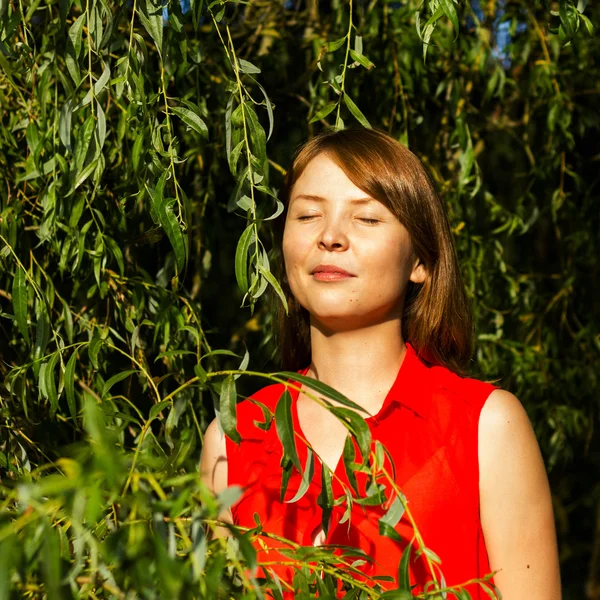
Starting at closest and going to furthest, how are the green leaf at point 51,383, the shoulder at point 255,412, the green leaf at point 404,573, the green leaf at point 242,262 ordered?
the green leaf at point 404,573 < the green leaf at point 242,262 < the green leaf at point 51,383 < the shoulder at point 255,412

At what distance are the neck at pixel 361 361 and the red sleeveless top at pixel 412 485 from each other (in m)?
0.03

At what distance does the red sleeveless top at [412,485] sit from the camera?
43.7 inches

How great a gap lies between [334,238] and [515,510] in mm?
389

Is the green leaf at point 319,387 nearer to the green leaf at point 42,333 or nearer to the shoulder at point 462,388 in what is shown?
the shoulder at point 462,388

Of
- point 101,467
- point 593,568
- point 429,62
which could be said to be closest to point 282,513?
point 101,467

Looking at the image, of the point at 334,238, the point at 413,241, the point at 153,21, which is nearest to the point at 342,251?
the point at 334,238

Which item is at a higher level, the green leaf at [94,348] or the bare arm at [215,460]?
the green leaf at [94,348]

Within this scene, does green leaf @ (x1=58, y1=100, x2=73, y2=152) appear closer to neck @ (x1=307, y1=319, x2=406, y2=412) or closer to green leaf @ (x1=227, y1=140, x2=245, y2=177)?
green leaf @ (x1=227, y1=140, x2=245, y2=177)

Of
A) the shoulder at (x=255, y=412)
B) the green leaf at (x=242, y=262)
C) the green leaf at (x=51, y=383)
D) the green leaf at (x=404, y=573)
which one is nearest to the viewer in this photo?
the green leaf at (x=404, y=573)

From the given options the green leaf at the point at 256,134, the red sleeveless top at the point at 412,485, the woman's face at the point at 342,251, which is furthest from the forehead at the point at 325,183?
the red sleeveless top at the point at 412,485

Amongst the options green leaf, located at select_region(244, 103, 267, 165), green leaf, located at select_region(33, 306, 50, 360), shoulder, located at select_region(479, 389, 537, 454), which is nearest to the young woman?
shoulder, located at select_region(479, 389, 537, 454)

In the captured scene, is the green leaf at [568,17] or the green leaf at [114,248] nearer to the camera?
the green leaf at [568,17]

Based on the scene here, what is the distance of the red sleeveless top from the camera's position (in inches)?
43.7

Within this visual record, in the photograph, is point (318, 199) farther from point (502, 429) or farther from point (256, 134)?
point (502, 429)
